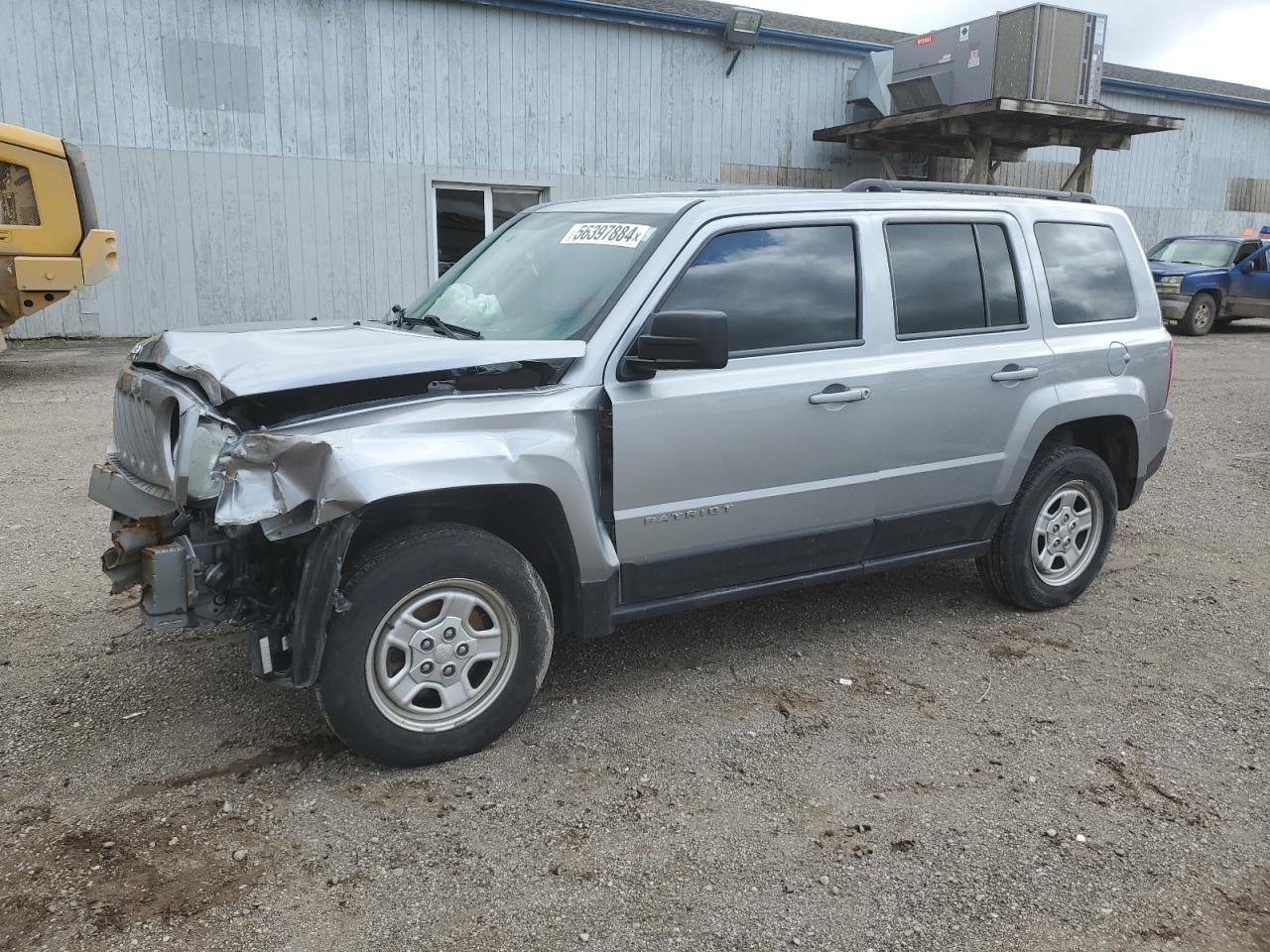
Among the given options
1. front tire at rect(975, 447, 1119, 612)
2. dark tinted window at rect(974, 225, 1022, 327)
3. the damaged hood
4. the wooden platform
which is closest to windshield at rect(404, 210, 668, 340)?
the damaged hood

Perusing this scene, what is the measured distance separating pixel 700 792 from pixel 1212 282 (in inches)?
→ 725

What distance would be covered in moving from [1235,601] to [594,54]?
45.4 feet

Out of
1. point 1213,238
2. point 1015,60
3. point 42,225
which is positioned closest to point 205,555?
point 42,225

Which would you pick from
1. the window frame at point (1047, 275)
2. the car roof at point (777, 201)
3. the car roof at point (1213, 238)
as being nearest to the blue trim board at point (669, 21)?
the car roof at point (1213, 238)

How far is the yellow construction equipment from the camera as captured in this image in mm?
10797

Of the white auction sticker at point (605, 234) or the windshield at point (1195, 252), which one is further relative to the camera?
the windshield at point (1195, 252)

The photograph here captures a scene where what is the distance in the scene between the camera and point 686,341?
136 inches

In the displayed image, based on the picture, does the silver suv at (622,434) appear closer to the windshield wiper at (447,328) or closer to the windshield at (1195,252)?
the windshield wiper at (447,328)

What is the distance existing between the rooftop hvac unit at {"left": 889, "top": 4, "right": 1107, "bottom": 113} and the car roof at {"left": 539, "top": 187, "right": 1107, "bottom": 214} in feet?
43.7

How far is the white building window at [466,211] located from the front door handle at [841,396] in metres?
12.5

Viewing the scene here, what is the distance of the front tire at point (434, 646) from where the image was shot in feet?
10.7

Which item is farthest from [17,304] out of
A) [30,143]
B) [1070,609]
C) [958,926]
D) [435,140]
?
[958,926]

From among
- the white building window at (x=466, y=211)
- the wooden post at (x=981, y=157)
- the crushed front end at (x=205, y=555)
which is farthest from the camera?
the wooden post at (x=981, y=157)

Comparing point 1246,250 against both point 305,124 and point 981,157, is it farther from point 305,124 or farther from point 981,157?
point 305,124
